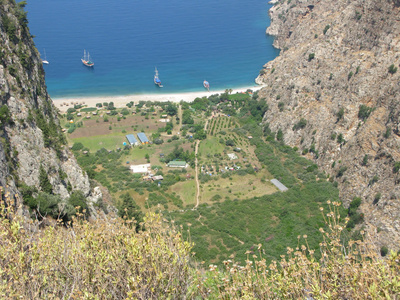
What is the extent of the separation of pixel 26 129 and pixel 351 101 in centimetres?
4658

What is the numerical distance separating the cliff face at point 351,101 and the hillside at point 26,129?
33979mm

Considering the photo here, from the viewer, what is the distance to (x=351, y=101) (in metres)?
55.9

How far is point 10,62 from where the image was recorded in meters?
35.5

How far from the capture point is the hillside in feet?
93.6

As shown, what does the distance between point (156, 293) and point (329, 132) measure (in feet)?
169

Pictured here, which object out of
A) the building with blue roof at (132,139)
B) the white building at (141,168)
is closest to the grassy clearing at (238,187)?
the white building at (141,168)

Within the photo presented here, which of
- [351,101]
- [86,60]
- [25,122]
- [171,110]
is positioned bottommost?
[25,122]

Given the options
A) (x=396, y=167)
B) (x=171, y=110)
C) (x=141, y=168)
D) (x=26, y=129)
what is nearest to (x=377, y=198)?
(x=396, y=167)

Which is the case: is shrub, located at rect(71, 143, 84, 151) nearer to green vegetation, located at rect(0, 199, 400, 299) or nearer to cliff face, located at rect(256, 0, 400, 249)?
cliff face, located at rect(256, 0, 400, 249)

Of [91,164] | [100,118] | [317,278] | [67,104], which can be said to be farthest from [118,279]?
[67,104]

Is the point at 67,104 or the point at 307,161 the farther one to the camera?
the point at 67,104

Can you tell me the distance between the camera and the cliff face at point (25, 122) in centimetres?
2904

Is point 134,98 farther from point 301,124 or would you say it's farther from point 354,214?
point 354,214

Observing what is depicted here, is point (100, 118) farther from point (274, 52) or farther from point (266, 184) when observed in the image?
point (274, 52)
